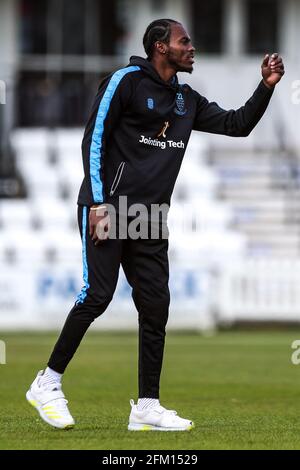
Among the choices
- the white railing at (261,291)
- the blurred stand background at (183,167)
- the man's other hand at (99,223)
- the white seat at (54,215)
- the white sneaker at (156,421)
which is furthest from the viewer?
the white seat at (54,215)

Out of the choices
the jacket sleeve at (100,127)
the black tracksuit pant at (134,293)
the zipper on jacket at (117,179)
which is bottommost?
the black tracksuit pant at (134,293)

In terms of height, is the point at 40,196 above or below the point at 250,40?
below

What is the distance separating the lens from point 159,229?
7480 millimetres

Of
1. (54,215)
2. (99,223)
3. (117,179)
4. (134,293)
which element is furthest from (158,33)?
(54,215)

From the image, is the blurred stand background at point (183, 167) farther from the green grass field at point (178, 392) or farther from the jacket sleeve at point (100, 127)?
the jacket sleeve at point (100, 127)

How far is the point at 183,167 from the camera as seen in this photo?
79.4ft

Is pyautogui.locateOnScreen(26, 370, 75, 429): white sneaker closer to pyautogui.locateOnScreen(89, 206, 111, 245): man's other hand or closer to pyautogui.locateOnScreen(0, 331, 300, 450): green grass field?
pyautogui.locateOnScreen(0, 331, 300, 450): green grass field

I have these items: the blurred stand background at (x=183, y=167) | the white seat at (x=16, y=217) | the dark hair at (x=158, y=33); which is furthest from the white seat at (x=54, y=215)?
the dark hair at (x=158, y=33)

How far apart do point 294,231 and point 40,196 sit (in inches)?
182

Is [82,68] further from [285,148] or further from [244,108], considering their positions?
[244,108]

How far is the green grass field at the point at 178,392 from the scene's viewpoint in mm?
6930

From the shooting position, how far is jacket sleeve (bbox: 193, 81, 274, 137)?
7641 millimetres

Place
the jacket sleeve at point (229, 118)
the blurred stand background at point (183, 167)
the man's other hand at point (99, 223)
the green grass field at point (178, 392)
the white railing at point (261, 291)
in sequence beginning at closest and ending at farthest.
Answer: the green grass field at point (178, 392) < the man's other hand at point (99, 223) < the jacket sleeve at point (229, 118) < the blurred stand background at point (183, 167) < the white railing at point (261, 291)

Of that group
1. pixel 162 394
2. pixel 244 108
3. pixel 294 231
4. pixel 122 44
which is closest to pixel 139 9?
pixel 122 44
